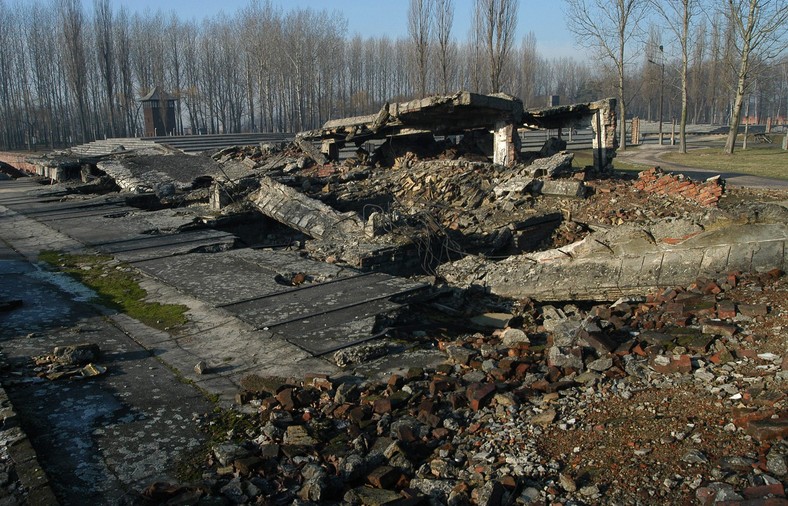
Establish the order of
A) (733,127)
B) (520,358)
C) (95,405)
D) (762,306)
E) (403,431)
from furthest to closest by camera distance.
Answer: (733,127) < (762,306) < (520,358) < (95,405) < (403,431)

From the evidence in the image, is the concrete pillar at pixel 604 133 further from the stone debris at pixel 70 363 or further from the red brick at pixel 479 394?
the stone debris at pixel 70 363

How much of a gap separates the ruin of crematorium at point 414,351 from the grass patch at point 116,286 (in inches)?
1.6

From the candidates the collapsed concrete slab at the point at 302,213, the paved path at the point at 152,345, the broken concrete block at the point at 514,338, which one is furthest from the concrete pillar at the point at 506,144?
the broken concrete block at the point at 514,338

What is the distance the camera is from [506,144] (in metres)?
14.2

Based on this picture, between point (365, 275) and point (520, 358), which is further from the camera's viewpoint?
point (365, 275)

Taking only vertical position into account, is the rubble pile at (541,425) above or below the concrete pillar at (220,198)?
below

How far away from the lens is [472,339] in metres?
5.49

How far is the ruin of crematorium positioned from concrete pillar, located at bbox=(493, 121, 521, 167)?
105 inches

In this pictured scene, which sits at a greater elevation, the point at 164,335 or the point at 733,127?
the point at 733,127

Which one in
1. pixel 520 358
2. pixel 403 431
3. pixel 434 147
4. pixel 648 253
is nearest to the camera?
pixel 403 431

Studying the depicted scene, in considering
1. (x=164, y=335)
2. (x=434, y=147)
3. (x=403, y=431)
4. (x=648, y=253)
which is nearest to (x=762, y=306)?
(x=648, y=253)

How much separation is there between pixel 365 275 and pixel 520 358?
2833 millimetres

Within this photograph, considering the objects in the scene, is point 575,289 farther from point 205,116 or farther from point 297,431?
point 205,116

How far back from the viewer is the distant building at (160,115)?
4094cm
